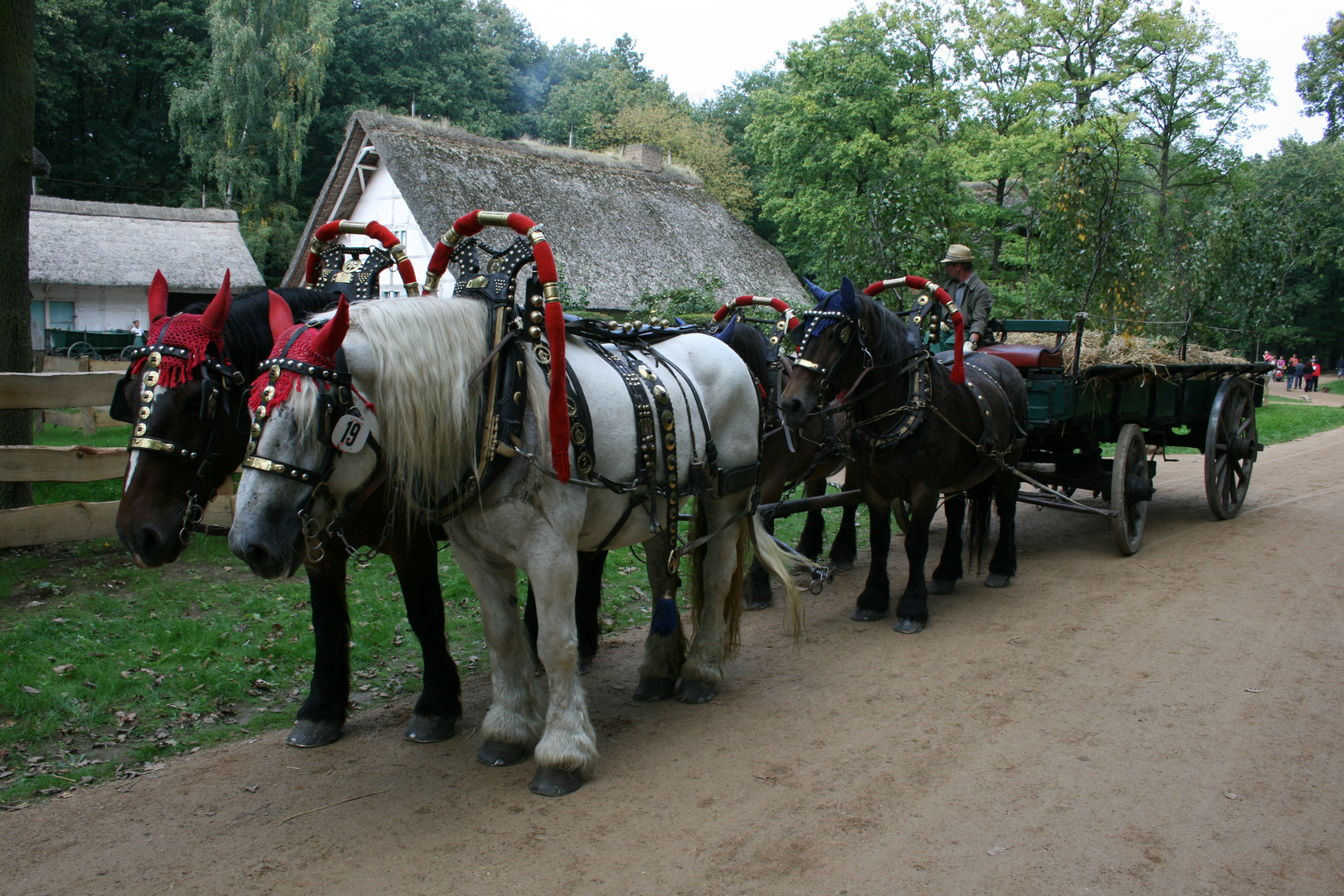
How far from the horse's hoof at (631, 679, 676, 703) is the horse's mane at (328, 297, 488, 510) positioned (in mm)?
1684

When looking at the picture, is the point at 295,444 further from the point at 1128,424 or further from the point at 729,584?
the point at 1128,424

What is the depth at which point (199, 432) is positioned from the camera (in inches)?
110

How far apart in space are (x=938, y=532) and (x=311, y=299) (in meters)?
6.31

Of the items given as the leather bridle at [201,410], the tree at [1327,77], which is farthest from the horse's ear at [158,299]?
the tree at [1327,77]

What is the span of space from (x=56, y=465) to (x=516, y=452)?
13.5 feet

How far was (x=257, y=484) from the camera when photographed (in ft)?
7.88

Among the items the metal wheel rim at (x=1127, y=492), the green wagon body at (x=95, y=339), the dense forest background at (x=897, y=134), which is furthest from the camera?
the green wagon body at (x=95, y=339)

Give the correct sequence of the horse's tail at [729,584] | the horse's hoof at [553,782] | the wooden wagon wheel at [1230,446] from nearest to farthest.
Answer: the horse's hoof at [553,782]
the horse's tail at [729,584]
the wooden wagon wheel at [1230,446]

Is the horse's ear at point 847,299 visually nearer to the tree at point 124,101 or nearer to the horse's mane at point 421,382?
the horse's mane at point 421,382

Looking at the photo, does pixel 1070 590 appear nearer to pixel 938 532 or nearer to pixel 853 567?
pixel 853 567

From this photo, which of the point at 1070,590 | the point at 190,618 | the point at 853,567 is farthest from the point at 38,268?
the point at 1070,590

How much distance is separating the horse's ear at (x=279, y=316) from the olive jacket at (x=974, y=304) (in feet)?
16.6

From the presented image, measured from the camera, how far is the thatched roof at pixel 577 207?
17984 millimetres

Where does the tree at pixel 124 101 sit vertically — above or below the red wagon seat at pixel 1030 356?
above
